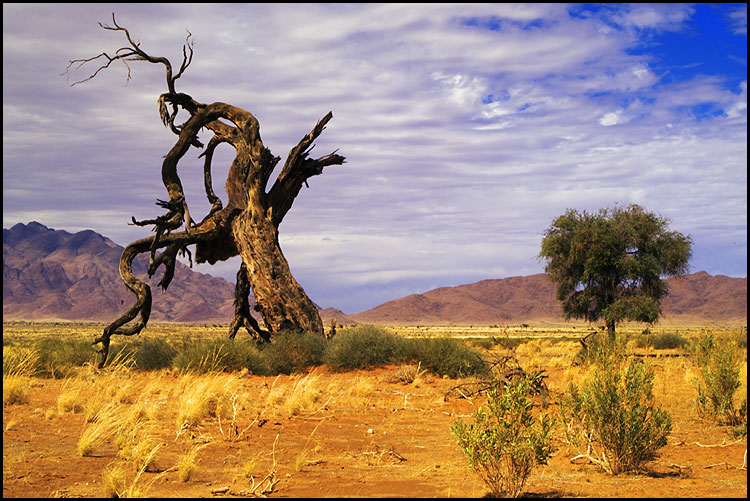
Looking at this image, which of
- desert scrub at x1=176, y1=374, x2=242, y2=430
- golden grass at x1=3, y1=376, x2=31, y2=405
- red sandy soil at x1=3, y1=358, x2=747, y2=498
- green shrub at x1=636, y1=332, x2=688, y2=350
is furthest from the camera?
green shrub at x1=636, y1=332, x2=688, y2=350

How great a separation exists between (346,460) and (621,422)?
364cm

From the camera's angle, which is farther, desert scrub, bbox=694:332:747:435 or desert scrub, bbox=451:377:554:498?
desert scrub, bbox=694:332:747:435

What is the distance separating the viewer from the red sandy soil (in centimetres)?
737

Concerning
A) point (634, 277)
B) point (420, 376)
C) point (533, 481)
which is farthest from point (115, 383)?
point (634, 277)

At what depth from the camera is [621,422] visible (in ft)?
27.2

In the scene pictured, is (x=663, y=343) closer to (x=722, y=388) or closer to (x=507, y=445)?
(x=722, y=388)

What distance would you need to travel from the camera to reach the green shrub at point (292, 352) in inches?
769

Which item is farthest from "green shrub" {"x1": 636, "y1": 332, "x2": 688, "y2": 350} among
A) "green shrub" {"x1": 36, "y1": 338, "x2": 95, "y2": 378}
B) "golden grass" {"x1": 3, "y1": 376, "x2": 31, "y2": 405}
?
"golden grass" {"x1": 3, "y1": 376, "x2": 31, "y2": 405}

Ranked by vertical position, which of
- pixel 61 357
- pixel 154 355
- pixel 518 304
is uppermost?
pixel 154 355

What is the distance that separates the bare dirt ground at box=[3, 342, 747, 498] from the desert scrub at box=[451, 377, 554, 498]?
297 mm

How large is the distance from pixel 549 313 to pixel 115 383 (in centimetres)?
14028

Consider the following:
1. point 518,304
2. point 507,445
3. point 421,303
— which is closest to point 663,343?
point 507,445

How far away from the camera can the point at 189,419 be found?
1095 cm

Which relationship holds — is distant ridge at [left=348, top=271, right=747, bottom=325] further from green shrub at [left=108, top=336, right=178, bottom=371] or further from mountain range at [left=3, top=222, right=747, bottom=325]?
green shrub at [left=108, top=336, right=178, bottom=371]
